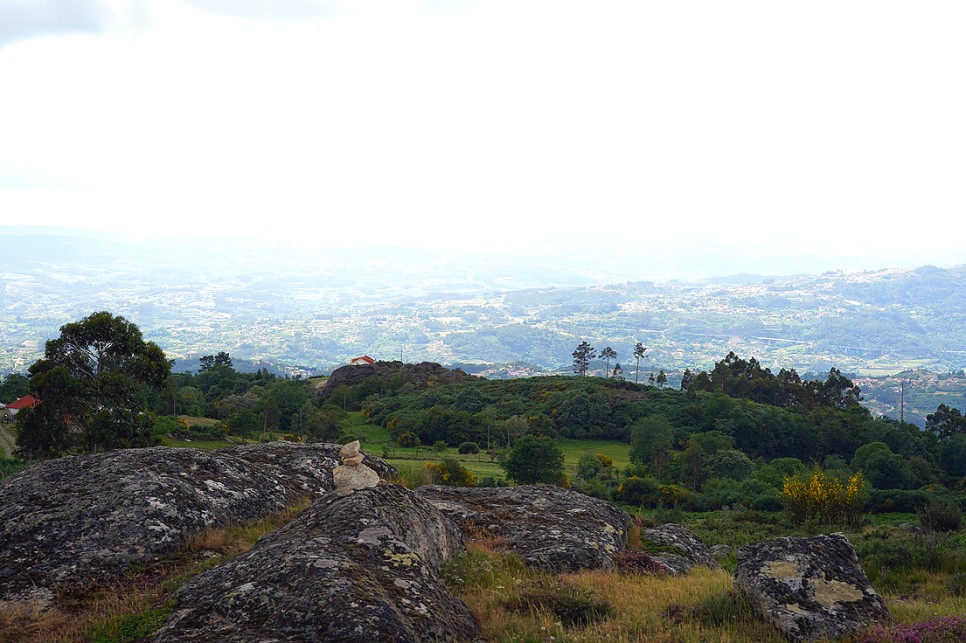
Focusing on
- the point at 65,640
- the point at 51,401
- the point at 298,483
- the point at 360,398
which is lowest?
the point at 360,398

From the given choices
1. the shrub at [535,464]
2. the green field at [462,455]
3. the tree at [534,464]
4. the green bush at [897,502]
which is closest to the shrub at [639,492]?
the shrub at [535,464]

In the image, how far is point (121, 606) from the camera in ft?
29.6

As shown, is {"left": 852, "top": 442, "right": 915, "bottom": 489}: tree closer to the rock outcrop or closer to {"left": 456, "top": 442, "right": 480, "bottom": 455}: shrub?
{"left": 456, "top": 442, "right": 480, "bottom": 455}: shrub

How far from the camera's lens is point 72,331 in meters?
34.3

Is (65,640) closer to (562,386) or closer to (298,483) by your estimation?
(298,483)

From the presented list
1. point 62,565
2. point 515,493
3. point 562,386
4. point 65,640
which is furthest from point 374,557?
point 562,386

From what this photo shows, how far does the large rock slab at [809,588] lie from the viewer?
890cm

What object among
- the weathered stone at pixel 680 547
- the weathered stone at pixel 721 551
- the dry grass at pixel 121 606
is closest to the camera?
the dry grass at pixel 121 606

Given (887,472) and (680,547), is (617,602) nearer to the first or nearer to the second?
(680,547)

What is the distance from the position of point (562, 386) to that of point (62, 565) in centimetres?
10620

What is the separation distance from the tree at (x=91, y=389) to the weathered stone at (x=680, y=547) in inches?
1068

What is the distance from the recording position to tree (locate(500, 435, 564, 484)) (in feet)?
165

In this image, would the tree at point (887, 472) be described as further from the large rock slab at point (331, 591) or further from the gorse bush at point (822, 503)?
the large rock slab at point (331, 591)

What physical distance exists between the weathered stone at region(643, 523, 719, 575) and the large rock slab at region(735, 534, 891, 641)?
4466mm
